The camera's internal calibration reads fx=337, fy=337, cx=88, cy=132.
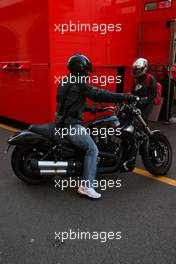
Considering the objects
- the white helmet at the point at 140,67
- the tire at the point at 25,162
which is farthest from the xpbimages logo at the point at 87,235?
the white helmet at the point at 140,67

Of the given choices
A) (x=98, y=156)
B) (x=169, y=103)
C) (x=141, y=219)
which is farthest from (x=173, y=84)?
(x=141, y=219)

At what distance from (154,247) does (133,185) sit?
1.48m

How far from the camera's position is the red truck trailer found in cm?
651

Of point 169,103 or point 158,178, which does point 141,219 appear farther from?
point 169,103

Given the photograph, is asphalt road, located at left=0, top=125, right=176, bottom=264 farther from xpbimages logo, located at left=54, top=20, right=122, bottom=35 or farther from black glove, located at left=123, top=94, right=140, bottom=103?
xpbimages logo, located at left=54, top=20, right=122, bottom=35

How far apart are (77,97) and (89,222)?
1.46 metres

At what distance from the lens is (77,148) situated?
430cm

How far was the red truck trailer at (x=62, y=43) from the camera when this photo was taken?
256 inches

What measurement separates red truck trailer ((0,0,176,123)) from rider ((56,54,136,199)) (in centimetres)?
257

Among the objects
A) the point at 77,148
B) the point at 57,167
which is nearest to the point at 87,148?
the point at 77,148

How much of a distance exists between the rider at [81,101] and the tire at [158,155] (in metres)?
0.80

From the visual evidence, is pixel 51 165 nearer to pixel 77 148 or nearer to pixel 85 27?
pixel 77 148

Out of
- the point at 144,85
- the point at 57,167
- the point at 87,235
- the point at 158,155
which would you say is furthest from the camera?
the point at 144,85

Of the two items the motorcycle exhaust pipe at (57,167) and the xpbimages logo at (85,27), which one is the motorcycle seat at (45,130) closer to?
the motorcycle exhaust pipe at (57,167)
